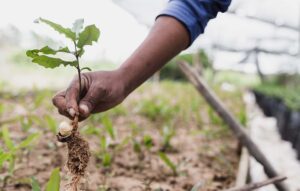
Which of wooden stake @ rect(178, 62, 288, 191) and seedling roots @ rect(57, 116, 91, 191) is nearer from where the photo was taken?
seedling roots @ rect(57, 116, 91, 191)

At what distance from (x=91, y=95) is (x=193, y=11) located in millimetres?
310

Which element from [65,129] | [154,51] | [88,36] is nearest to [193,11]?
[154,51]

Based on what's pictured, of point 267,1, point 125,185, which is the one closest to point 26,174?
point 125,185

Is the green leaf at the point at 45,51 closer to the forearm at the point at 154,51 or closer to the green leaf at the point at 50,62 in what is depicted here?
the green leaf at the point at 50,62

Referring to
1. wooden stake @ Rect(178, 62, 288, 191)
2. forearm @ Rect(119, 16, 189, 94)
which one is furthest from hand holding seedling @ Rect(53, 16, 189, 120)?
wooden stake @ Rect(178, 62, 288, 191)

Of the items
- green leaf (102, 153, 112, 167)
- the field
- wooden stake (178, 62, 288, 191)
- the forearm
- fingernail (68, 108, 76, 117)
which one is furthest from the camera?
wooden stake (178, 62, 288, 191)

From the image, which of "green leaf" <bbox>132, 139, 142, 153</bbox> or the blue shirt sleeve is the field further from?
the blue shirt sleeve

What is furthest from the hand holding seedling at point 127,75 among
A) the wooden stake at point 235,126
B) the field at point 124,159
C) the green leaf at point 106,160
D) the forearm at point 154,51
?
the wooden stake at point 235,126

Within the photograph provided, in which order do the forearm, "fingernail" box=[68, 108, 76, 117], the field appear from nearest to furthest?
"fingernail" box=[68, 108, 76, 117]
the forearm
the field

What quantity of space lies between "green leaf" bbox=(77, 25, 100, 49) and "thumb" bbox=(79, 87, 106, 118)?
0.09 m

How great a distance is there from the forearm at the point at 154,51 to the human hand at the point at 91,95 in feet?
0.09

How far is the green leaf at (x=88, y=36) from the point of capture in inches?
30.0

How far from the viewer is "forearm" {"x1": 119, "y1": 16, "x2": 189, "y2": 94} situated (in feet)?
2.89

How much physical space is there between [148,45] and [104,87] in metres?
0.14
